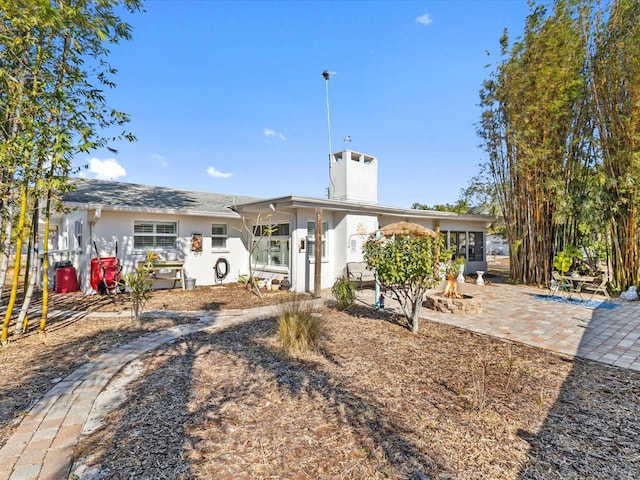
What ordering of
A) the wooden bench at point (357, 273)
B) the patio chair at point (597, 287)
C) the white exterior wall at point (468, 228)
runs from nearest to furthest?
the patio chair at point (597, 287) < the wooden bench at point (357, 273) < the white exterior wall at point (468, 228)

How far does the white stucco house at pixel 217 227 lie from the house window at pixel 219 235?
26 mm

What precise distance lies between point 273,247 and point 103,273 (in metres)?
4.81

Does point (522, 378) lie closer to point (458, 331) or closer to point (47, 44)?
point (458, 331)

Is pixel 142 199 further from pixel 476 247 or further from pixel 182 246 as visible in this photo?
pixel 476 247

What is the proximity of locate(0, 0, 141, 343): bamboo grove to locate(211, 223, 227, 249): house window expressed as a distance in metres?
5.69

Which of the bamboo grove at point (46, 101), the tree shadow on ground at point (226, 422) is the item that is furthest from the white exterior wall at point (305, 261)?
the tree shadow on ground at point (226, 422)

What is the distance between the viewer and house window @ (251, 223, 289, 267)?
33.5ft

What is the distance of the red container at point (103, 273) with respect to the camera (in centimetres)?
829

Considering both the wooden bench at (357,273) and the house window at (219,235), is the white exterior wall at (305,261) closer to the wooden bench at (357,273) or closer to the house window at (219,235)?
the wooden bench at (357,273)

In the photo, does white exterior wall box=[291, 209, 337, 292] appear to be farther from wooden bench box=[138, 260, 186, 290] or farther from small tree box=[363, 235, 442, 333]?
small tree box=[363, 235, 442, 333]

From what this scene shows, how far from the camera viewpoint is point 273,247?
1076cm

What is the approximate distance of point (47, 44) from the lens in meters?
4.41

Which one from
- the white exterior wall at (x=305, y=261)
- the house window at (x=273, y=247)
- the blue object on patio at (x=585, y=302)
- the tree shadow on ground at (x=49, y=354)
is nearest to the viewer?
the tree shadow on ground at (x=49, y=354)

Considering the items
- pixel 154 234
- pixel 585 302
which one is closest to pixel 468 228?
pixel 585 302
